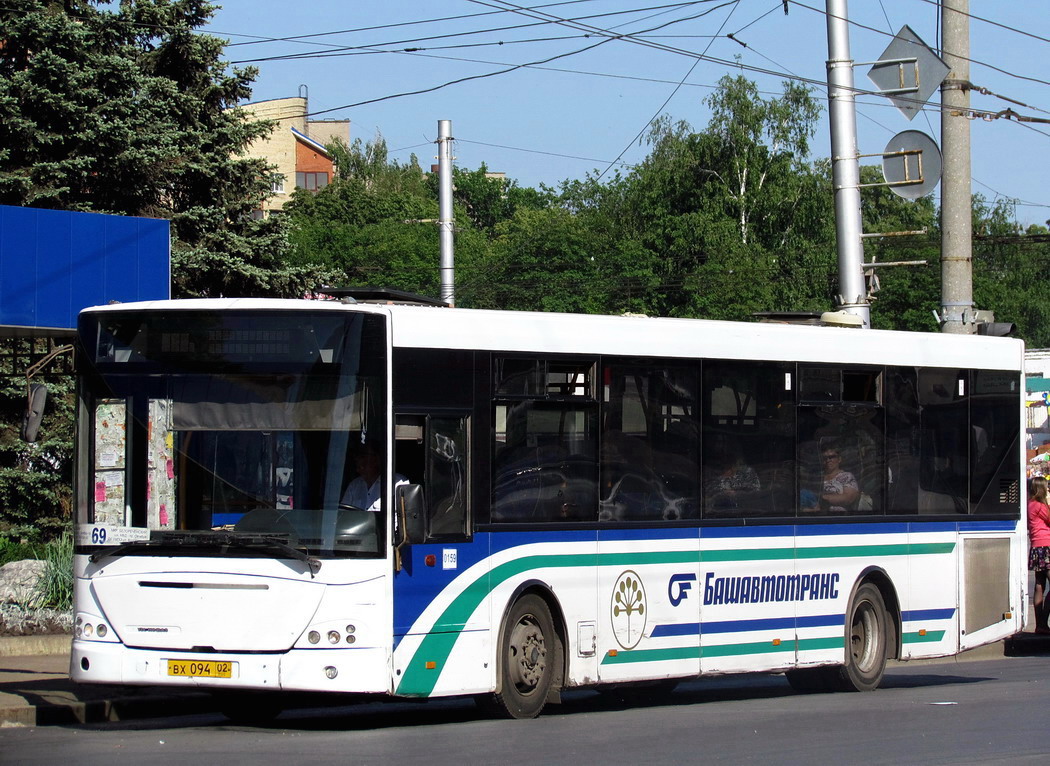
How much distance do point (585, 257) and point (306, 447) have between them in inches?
2395

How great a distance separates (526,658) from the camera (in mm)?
10773

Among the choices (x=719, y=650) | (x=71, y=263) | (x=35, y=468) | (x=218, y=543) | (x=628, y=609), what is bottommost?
(x=719, y=650)

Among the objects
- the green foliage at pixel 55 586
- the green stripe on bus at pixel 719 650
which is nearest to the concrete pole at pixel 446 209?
the green foliage at pixel 55 586

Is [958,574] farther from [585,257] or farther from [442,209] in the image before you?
[585,257]

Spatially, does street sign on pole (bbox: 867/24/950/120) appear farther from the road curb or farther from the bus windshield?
the road curb

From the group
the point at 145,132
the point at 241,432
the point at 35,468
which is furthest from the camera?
the point at 145,132

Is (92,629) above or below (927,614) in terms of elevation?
above

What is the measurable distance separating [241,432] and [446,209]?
737 inches

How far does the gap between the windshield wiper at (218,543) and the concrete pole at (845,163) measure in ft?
32.3

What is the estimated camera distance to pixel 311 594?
31.4ft

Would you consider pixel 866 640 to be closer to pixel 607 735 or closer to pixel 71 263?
pixel 607 735

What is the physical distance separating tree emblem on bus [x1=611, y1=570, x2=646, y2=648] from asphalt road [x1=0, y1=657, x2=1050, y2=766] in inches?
24.2

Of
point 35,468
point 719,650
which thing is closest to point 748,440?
point 719,650

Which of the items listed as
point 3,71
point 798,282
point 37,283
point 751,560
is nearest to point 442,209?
point 3,71
